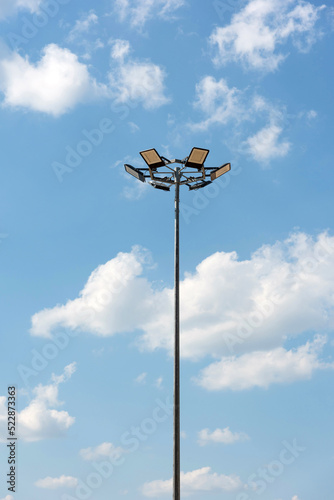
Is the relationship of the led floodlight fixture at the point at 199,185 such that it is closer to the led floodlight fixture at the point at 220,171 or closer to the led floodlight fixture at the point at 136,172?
the led floodlight fixture at the point at 220,171

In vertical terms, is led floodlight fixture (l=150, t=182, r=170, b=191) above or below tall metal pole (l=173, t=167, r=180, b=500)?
above

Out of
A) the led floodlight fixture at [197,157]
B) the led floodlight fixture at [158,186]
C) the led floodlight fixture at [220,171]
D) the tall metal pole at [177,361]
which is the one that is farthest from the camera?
the led floodlight fixture at [158,186]

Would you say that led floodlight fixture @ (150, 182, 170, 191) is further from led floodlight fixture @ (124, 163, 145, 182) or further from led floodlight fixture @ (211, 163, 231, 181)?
led floodlight fixture @ (211, 163, 231, 181)

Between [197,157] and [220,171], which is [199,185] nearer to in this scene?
[220,171]

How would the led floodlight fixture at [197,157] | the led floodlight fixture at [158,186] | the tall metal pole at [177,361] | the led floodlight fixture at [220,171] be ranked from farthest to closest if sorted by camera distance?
the led floodlight fixture at [158,186], the led floodlight fixture at [220,171], the led floodlight fixture at [197,157], the tall metal pole at [177,361]

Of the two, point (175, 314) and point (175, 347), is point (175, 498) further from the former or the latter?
point (175, 314)

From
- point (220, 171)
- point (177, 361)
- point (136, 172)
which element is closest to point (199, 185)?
point (220, 171)

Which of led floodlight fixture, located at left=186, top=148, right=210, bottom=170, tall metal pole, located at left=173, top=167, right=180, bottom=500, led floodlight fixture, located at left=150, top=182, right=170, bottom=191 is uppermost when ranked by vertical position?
led floodlight fixture, located at left=186, top=148, right=210, bottom=170

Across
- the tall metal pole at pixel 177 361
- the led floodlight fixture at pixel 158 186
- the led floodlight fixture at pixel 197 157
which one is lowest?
the tall metal pole at pixel 177 361

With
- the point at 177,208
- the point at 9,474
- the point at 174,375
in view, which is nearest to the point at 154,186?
the point at 177,208

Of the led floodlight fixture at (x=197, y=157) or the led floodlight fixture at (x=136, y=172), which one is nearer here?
the led floodlight fixture at (x=197, y=157)

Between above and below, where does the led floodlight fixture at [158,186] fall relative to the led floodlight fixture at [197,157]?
below

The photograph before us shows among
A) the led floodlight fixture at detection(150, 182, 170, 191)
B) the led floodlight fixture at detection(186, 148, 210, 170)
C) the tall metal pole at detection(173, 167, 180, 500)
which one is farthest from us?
the led floodlight fixture at detection(150, 182, 170, 191)

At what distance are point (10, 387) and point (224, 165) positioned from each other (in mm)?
10569
